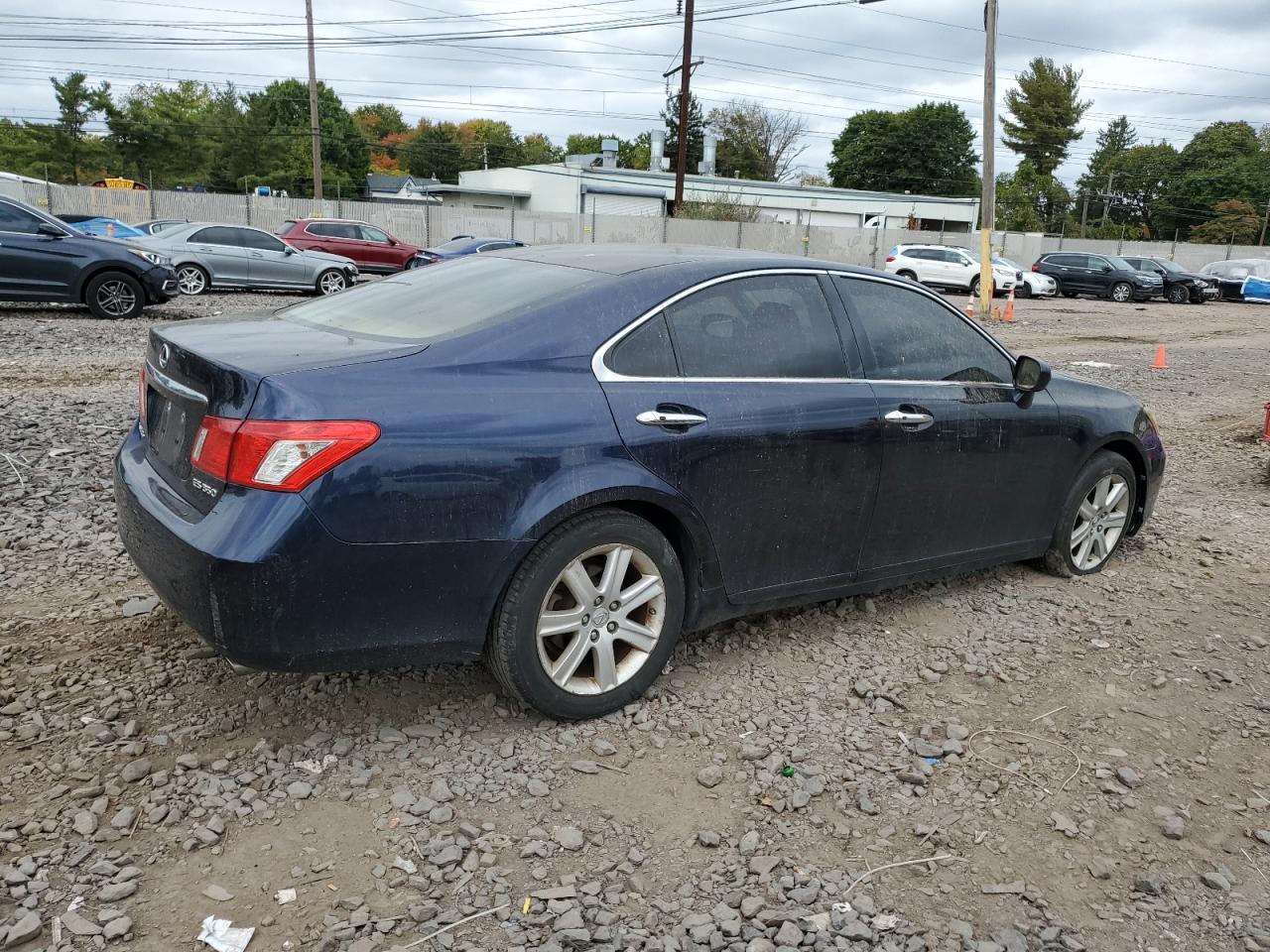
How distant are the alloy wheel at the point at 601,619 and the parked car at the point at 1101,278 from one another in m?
34.1

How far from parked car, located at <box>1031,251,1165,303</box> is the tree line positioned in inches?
1658

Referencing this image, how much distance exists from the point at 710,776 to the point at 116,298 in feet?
42.3

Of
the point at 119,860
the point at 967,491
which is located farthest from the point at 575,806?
the point at 967,491

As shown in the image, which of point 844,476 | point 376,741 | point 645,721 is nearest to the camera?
point 376,741

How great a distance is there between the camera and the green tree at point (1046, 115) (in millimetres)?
88938

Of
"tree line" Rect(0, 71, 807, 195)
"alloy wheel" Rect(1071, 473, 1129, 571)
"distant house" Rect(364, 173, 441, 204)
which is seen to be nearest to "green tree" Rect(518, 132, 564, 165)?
"tree line" Rect(0, 71, 807, 195)

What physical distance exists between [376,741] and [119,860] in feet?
2.72

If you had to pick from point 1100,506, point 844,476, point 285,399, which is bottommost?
point 1100,506

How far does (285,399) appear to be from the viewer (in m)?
2.86

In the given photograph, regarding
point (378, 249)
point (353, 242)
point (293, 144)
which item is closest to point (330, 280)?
point (353, 242)

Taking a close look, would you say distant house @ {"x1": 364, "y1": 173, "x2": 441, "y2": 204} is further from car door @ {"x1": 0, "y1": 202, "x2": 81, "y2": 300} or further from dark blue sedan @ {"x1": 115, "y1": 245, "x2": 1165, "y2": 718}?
dark blue sedan @ {"x1": 115, "y1": 245, "x2": 1165, "y2": 718}

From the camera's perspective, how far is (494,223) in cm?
3597

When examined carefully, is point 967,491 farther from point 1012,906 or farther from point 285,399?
point 285,399

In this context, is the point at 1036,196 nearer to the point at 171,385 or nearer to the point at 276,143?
the point at 276,143
